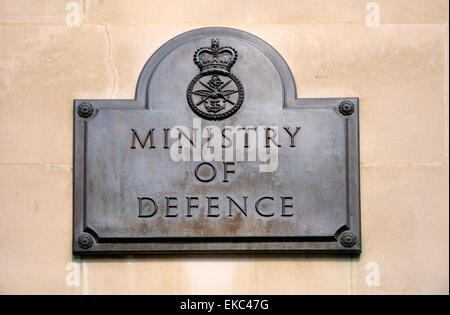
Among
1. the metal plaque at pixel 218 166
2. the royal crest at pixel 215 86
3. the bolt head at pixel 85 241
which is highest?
the royal crest at pixel 215 86

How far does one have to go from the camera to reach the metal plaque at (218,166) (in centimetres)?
485

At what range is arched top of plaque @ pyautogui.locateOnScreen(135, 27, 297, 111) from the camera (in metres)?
4.98

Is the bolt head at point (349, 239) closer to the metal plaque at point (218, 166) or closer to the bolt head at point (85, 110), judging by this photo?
the metal plaque at point (218, 166)

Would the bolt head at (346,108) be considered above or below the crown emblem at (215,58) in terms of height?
below

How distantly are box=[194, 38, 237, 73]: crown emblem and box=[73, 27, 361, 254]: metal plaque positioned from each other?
16 millimetres

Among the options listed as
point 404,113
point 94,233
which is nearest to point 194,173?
point 94,233

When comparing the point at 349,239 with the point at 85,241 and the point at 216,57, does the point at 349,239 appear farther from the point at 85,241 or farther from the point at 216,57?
the point at 85,241

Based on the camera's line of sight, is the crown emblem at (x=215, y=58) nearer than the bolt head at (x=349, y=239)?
No

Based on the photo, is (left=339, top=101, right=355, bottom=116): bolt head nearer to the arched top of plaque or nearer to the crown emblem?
the arched top of plaque

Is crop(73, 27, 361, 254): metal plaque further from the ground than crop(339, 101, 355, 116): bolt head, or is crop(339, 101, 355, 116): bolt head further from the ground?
crop(339, 101, 355, 116): bolt head

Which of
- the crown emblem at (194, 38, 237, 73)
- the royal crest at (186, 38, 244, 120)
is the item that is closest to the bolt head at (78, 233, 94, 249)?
the royal crest at (186, 38, 244, 120)

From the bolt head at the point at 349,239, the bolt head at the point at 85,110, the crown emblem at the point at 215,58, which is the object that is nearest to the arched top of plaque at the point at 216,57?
the crown emblem at the point at 215,58

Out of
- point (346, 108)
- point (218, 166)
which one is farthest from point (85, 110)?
point (346, 108)

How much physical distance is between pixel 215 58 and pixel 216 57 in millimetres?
11
